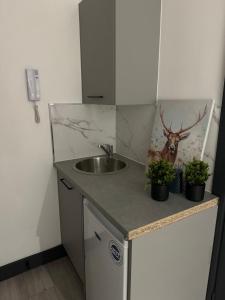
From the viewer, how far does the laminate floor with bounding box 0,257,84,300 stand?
162cm

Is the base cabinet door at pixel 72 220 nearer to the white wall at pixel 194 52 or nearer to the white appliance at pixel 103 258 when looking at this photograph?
the white appliance at pixel 103 258

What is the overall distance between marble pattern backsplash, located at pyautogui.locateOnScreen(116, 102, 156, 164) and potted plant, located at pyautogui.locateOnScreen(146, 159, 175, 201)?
1.85ft

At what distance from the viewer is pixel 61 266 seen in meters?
1.90

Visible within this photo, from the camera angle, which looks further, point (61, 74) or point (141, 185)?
point (61, 74)

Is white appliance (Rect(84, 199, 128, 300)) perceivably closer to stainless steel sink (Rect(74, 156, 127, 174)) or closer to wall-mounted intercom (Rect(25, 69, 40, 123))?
stainless steel sink (Rect(74, 156, 127, 174))

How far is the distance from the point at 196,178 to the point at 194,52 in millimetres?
700

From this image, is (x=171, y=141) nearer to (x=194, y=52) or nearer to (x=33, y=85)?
(x=194, y=52)

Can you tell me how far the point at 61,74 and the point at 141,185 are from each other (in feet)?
3.41

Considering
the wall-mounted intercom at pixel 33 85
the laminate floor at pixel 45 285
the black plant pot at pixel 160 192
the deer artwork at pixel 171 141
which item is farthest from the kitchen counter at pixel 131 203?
the laminate floor at pixel 45 285

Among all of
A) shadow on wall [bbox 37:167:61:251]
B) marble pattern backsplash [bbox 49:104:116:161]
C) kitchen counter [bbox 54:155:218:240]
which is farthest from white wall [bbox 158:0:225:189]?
shadow on wall [bbox 37:167:61:251]

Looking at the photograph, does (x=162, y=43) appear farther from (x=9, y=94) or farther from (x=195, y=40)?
(x=9, y=94)

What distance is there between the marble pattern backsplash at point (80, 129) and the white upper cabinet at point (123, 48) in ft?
1.02

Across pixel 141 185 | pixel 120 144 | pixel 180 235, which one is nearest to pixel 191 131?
pixel 141 185

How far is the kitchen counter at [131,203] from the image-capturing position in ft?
3.05
